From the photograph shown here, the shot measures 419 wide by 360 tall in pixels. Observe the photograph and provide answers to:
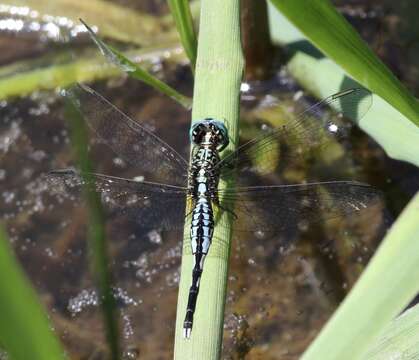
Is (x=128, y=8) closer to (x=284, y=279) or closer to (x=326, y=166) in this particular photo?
(x=326, y=166)

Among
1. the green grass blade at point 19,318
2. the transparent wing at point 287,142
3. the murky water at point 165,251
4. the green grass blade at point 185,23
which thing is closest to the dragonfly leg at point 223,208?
the transparent wing at point 287,142

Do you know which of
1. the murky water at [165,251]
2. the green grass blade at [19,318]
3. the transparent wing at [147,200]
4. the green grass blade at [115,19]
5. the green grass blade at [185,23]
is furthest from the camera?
the green grass blade at [115,19]

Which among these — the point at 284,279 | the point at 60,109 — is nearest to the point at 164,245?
the point at 284,279

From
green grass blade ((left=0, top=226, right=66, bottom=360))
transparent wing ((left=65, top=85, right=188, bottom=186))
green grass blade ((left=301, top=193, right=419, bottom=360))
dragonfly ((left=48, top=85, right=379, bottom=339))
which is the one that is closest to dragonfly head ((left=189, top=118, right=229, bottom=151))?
dragonfly ((left=48, top=85, right=379, bottom=339))

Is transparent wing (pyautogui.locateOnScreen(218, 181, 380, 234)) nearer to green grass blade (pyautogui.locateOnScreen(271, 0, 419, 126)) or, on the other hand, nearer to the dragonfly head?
the dragonfly head

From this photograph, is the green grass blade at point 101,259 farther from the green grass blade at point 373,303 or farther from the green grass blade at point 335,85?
the green grass blade at point 335,85

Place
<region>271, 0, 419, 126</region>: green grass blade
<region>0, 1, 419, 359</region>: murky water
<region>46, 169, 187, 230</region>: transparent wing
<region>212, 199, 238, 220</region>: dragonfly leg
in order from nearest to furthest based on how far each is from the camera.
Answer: <region>271, 0, 419, 126</region>: green grass blade < <region>212, 199, 238, 220</region>: dragonfly leg < <region>46, 169, 187, 230</region>: transparent wing < <region>0, 1, 419, 359</region>: murky water

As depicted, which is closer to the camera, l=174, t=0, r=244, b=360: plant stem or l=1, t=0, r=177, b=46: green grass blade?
l=174, t=0, r=244, b=360: plant stem

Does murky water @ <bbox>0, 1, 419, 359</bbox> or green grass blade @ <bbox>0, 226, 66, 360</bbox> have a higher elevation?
murky water @ <bbox>0, 1, 419, 359</bbox>
